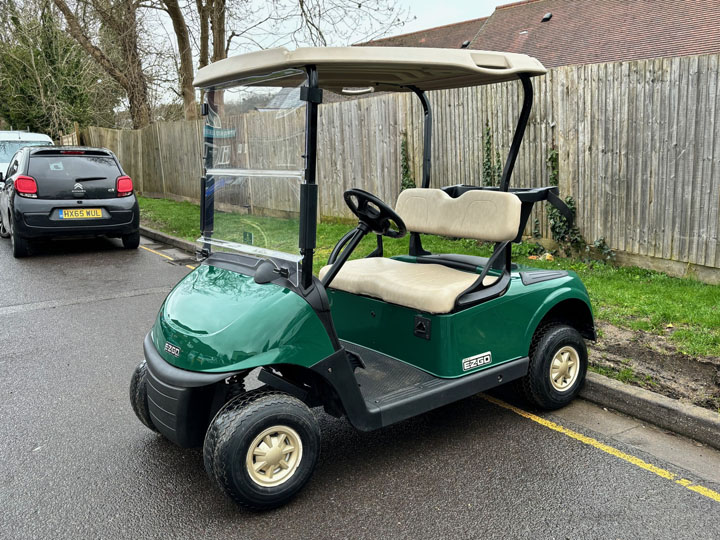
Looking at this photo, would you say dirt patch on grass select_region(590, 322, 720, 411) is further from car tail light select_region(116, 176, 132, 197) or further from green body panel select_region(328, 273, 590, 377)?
car tail light select_region(116, 176, 132, 197)

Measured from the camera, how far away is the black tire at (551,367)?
3797 mm

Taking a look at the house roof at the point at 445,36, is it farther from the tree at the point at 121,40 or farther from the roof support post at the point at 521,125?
the roof support post at the point at 521,125

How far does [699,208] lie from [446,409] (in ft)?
11.9

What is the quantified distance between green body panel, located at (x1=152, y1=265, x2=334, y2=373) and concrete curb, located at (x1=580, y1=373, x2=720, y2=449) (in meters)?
1.94

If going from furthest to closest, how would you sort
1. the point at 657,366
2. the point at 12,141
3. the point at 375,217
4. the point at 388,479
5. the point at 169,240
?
the point at 12,141, the point at 169,240, the point at 657,366, the point at 375,217, the point at 388,479

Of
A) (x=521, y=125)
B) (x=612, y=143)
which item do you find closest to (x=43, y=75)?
(x=612, y=143)

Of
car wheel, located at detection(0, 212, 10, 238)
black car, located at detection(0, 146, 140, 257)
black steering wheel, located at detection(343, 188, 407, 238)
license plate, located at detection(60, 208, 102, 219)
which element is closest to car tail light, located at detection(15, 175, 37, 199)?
black car, located at detection(0, 146, 140, 257)

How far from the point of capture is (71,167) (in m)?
9.61

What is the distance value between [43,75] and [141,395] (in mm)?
23721

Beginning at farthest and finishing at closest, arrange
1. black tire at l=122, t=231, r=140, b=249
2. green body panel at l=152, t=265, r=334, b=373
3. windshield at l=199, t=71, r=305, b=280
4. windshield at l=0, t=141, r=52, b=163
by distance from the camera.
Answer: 1. windshield at l=0, t=141, r=52, b=163
2. black tire at l=122, t=231, r=140, b=249
3. windshield at l=199, t=71, r=305, b=280
4. green body panel at l=152, t=265, r=334, b=373

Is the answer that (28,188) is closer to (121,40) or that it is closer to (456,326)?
(456,326)

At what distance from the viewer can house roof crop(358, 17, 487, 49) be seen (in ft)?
94.7

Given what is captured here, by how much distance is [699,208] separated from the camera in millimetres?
6023

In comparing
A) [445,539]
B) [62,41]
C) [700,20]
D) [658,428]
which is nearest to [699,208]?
[658,428]
